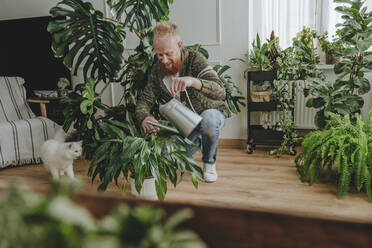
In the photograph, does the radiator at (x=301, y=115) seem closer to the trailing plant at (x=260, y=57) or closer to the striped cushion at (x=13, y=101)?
the trailing plant at (x=260, y=57)

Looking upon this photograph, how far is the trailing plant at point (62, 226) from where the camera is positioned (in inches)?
8.9

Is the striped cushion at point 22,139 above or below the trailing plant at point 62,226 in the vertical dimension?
below

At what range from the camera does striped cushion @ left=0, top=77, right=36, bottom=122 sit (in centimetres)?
294

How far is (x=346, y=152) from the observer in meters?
1.88

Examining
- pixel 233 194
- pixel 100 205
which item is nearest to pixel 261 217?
pixel 100 205

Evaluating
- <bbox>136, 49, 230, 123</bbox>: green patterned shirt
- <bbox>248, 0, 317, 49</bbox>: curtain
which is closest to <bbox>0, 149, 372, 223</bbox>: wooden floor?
<bbox>136, 49, 230, 123</bbox>: green patterned shirt

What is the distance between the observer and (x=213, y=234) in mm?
489

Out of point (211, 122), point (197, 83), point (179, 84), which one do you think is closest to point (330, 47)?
point (211, 122)

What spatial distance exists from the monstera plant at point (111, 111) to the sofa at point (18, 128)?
35.8 inches

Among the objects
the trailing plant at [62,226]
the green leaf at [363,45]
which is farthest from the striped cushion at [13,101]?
the green leaf at [363,45]

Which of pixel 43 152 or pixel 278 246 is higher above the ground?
pixel 278 246

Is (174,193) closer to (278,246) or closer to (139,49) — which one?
(139,49)

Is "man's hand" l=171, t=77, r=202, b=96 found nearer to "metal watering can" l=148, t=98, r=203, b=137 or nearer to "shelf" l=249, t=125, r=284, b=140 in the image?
"metal watering can" l=148, t=98, r=203, b=137

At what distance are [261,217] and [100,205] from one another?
0.28 metres
